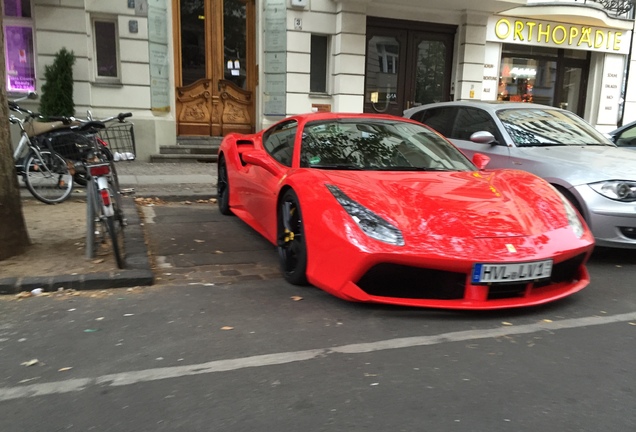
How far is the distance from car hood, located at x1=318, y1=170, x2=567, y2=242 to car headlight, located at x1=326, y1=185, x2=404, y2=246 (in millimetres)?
48

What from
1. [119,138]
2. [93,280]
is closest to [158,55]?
[119,138]

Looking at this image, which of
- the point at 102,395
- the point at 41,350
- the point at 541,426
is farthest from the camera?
the point at 41,350

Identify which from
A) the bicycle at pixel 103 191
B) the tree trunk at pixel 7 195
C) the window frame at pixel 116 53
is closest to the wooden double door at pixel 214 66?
the window frame at pixel 116 53

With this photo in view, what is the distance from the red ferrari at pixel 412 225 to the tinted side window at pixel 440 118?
91.7 inches

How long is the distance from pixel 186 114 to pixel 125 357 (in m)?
9.65

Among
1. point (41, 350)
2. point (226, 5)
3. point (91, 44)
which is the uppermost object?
point (226, 5)

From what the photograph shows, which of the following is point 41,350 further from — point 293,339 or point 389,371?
point 389,371

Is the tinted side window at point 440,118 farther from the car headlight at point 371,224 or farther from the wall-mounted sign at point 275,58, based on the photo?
the wall-mounted sign at point 275,58

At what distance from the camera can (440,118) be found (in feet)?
23.8

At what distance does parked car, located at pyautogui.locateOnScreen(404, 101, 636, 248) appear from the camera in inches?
187

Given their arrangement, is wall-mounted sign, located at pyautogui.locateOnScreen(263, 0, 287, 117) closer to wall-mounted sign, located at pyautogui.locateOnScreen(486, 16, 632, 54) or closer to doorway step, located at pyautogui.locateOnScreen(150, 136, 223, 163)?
doorway step, located at pyautogui.locateOnScreen(150, 136, 223, 163)

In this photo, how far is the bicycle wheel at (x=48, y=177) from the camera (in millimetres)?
6828

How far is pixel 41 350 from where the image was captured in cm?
305

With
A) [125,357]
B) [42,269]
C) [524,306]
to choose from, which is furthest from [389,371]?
[42,269]
